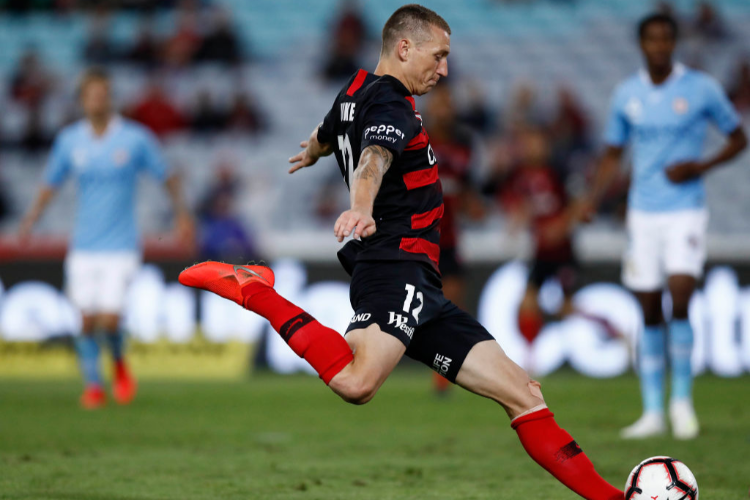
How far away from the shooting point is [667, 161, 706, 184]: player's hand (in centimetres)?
627

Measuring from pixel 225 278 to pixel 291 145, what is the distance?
11881 mm

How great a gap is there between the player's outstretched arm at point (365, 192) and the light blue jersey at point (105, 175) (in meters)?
5.16

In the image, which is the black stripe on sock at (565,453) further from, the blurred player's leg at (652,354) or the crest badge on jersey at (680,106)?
the crest badge on jersey at (680,106)

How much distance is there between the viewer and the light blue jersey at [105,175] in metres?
8.28

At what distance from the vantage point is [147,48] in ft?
54.1

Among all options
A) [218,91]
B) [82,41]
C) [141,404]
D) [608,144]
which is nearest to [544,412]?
[608,144]

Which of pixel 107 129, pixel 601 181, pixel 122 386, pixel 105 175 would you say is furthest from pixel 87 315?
pixel 601 181

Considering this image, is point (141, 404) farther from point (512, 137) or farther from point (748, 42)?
point (748, 42)

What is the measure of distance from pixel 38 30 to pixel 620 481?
51.0 ft

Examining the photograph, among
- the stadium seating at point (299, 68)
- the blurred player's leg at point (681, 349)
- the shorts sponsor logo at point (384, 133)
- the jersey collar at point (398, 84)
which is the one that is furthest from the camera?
the stadium seating at point (299, 68)

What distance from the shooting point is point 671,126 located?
6438 mm

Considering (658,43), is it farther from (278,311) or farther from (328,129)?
(278,311)

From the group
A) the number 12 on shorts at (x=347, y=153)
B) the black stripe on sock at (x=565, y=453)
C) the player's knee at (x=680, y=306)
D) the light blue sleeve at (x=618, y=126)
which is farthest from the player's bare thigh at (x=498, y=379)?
the light blue sleeve at (x=618, y=126)

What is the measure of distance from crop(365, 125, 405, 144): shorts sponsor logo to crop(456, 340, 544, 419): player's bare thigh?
87 centimetres
